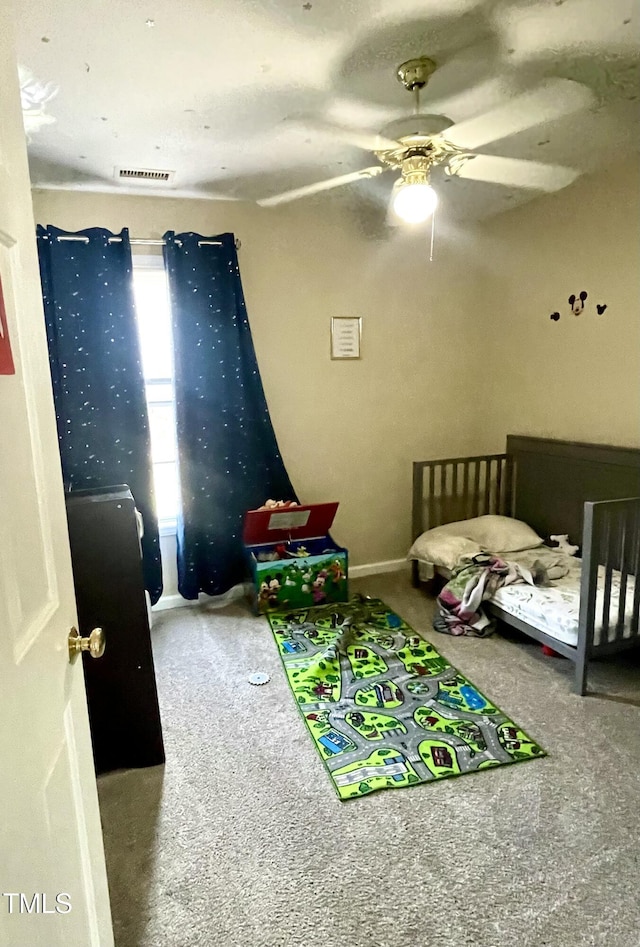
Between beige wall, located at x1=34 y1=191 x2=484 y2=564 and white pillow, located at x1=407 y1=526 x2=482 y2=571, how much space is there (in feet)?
1.48

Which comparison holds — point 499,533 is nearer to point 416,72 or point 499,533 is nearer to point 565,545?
point 565,545

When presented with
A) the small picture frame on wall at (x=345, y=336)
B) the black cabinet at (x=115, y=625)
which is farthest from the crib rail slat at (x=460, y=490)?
the black cabinet at (x=115, y=625)

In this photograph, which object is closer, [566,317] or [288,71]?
[288,71]

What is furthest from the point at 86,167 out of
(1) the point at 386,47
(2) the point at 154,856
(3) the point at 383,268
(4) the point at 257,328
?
(2) the point at 154,856

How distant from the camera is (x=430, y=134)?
2.03 m

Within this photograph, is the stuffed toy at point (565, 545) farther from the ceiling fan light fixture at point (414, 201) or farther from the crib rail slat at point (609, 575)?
the ceiling fan light fixture at point (414, 201)

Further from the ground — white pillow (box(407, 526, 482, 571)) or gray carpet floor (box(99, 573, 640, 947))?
white pillow (box(407, 526, 482, 571))

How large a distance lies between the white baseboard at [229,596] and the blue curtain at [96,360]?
0.52 metres

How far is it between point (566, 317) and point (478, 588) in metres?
1.66

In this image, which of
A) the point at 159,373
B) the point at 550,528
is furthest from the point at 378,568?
the point at 159,373

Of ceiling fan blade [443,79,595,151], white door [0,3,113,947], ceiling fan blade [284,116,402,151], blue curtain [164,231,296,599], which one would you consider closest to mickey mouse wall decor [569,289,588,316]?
ceiling fan blade [443,79,595,151]

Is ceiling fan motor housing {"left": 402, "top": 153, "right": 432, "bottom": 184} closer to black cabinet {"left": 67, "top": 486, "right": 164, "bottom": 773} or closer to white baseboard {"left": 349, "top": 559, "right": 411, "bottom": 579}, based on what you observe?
black cabinet {"left": 67, "top": 486, "right": 164, "bottom": 773}

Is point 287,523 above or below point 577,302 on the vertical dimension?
below

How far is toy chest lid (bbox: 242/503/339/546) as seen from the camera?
3119 mm
